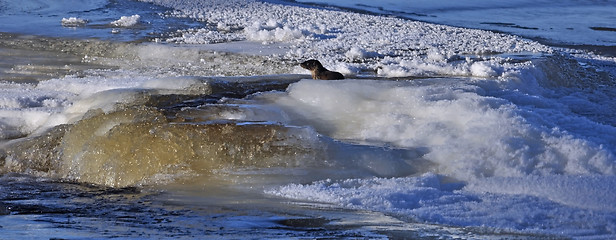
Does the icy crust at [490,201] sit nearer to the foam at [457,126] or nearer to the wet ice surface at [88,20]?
the foam at [457,126]

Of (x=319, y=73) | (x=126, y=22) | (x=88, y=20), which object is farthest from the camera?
(x=88, y=20)

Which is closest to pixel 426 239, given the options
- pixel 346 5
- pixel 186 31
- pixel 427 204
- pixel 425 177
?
pixel 427 204

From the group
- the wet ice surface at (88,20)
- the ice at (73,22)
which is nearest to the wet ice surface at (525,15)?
the wet ice surface at (88,20)

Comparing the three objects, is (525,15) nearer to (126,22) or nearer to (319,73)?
(126,22)

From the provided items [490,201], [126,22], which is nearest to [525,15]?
[126,22]

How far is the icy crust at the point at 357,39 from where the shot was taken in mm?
6645

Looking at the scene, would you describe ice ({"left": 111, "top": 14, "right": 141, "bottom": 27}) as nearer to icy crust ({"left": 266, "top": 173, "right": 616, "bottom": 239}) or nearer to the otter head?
the otter head

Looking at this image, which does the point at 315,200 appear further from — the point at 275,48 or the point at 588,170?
the point at 275,48

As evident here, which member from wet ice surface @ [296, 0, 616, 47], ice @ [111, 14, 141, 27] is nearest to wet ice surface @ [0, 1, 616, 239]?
ice @ [111, 14, 141, 27]

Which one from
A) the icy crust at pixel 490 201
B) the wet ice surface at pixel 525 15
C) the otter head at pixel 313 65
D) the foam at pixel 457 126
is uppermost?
the otter head at pixel 313 65

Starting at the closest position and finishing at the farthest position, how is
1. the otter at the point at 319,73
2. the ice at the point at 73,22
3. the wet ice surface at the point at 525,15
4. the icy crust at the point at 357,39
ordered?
the otter at the point at 319,73 < the icy crust at the point at 357,39 < the ice at the point at 73,22 < the wet ice surface at the point at 525,15

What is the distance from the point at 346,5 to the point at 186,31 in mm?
5484

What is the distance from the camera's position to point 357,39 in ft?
26.8

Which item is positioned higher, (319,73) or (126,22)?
(319,73)
